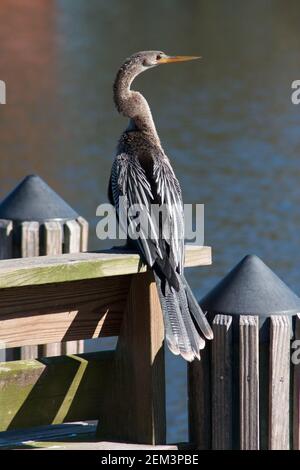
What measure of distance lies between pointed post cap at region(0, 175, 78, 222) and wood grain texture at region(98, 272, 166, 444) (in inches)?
56.7

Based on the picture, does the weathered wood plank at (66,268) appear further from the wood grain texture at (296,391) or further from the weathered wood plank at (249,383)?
the wood grain texture at (296,391)

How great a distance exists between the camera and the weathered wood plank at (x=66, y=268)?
3055 millimetres

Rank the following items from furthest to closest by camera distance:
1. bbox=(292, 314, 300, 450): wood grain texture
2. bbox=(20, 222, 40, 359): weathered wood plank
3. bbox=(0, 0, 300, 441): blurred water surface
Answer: bbox=(0, 0, 300, 441): blurred water surface → bbox=(20, 222, 40, 359): weathered wood plank → bbox=(292, 314, 300, 450): wood grain texture

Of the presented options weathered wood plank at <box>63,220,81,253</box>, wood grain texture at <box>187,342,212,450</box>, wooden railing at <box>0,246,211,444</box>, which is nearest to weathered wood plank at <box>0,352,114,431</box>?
wooden railing at <box>0,246,211,444</box>

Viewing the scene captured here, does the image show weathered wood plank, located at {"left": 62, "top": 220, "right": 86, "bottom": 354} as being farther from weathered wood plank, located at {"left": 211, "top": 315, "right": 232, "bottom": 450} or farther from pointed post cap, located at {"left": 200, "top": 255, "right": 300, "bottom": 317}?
Answer: weathered wood plank, located at {"left": 211, "top": 315, "right": 232, "bottom": 450}

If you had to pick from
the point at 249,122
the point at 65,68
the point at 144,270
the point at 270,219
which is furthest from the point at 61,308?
the point at 65,68

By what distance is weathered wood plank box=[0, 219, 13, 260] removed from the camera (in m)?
4.80

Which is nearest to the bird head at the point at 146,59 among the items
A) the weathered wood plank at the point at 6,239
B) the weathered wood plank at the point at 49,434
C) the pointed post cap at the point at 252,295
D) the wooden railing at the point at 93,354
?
the weathered wood plank at the point at 6,239

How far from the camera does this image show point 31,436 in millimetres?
3750

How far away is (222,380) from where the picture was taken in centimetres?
332

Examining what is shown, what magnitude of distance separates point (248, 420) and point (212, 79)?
50.8 ft

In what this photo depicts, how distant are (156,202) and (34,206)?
128 cm

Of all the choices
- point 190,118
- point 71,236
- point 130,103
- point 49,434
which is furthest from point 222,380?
point 190,118

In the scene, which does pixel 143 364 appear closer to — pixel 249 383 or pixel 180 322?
pixel 180 322
